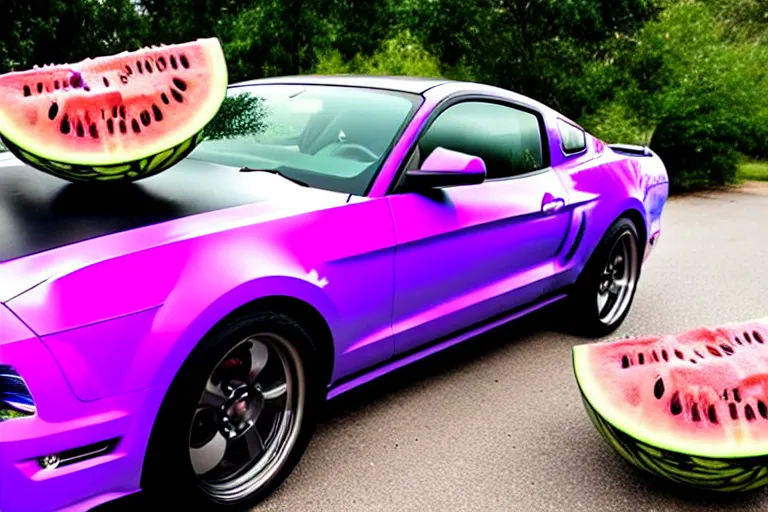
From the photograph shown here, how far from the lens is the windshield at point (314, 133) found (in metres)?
3.38

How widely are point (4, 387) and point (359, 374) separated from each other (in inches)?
60.4

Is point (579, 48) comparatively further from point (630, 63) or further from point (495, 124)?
point (495, 124)

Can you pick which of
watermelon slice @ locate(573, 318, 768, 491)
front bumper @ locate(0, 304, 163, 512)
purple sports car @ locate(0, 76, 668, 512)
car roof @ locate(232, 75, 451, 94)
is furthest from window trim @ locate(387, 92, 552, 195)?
front bumper @ locate(0, 304, 163, 512)

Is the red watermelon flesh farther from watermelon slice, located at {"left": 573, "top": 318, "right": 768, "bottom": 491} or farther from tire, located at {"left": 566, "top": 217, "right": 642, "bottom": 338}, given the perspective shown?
tire, located at {"left": 566, "top": 217, "right": 642, "bottom": 338}

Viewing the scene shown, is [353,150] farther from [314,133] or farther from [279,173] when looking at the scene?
[279,173]

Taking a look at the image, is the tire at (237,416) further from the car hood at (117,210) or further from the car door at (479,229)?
the car door at (479,229)

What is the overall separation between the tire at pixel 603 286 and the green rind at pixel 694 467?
1761 millimetres

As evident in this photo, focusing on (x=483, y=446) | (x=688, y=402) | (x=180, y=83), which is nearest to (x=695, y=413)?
(x=688, y=402)

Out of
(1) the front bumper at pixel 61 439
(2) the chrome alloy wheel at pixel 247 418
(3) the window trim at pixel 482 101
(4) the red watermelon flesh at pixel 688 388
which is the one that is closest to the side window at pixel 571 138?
(3) the window trim at pixel 482 101

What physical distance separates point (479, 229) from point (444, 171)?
19.3 inches

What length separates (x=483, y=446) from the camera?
11.3ft

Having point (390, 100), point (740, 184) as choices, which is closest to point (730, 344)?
point (390, 100)

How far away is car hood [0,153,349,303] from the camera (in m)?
2.27

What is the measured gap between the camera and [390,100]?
3.74 m
